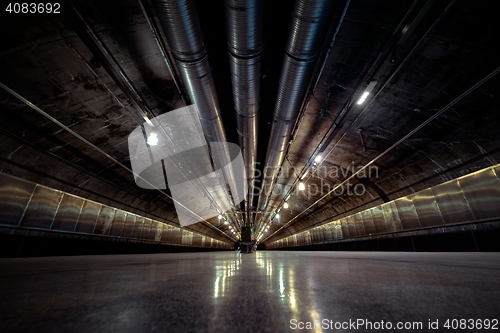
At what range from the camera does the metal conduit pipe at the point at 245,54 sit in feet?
9.00

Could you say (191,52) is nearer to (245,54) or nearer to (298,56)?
(245,54)

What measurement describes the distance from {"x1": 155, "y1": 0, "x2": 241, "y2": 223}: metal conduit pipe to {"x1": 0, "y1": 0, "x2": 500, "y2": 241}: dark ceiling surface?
A: 742mm

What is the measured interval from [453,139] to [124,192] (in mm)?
12022

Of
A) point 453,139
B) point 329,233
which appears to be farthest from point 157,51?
point 329,233

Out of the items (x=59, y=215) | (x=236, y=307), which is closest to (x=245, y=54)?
(x=236, y=307)

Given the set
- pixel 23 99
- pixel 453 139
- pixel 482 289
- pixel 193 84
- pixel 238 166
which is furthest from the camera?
pixel 238 166

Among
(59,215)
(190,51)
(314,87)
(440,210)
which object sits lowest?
(59,215)

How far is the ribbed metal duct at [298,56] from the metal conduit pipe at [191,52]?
4.51ft

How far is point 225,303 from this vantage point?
1135mm

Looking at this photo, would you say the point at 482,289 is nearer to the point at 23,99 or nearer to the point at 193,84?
the point at 193,84

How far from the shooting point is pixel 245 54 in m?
3.34

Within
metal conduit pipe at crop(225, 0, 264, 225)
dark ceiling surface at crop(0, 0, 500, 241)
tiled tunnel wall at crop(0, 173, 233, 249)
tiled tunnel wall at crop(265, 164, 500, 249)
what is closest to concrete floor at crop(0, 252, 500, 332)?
metal conduit pipe at crop(225, 0, 264, 225)

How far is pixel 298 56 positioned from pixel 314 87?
5.38 ft

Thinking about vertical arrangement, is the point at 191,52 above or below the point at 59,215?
above
